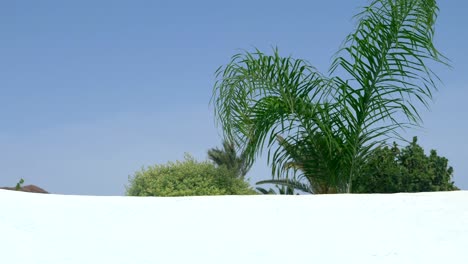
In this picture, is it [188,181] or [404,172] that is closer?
[188,181]

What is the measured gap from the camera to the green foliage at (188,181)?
8.20m

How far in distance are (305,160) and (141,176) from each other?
7.49ft

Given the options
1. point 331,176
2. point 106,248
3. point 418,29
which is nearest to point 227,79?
point 331,176

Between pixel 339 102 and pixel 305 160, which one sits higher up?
pixel 339 102

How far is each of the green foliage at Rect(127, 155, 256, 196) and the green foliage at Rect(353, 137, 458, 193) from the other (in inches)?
68.7

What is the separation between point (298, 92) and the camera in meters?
8.23

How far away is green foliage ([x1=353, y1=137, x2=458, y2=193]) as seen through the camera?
29.3 ft

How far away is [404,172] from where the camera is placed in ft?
29.7

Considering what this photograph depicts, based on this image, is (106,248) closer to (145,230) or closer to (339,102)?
(145,230)

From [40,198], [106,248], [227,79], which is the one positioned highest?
[227,79]

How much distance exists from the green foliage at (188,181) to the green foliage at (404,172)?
1.74 m

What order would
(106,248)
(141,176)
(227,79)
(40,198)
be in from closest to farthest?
(106,248)
(40,198)
(227,79)
(141,176)

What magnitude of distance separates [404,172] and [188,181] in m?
3.14

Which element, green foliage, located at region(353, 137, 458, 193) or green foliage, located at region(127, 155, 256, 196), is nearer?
green foliage, located at region(127, 155, 256, 196)
